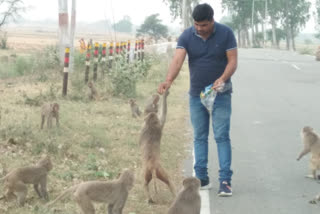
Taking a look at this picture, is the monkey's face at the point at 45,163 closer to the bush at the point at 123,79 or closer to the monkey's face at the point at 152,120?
the monkey's face at the point at 152,120

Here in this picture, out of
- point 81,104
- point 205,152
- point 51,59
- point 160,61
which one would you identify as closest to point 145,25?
point 160,61

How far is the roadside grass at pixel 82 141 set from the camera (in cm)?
787

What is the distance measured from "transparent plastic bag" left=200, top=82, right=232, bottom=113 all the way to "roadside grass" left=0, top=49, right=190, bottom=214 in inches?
46.8

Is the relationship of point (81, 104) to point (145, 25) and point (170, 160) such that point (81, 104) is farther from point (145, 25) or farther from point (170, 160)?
point (145, 25)

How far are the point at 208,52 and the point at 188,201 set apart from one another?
224 cm

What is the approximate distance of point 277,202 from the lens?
7.77 m

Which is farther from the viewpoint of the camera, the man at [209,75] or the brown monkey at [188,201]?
the man at [209,75]

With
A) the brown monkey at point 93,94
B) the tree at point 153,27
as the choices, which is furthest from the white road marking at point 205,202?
the tree at point 153,27

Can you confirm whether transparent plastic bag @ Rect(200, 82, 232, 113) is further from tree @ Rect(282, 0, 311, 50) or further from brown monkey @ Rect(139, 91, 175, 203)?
tree @ Rect(282, 0, 311, 50)

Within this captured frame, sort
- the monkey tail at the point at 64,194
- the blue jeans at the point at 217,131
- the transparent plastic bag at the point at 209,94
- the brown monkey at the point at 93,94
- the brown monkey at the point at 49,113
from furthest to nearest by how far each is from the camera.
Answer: the brown monkey at the point at 93,94 < the brown monkey at the point at 49,113 < the blue jeans at the point at 217,131 < the transparent plastic bag at the point at 209,94 < the monkey tail at the point at 64,194

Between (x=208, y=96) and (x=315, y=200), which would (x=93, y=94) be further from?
(x=315, y=200)

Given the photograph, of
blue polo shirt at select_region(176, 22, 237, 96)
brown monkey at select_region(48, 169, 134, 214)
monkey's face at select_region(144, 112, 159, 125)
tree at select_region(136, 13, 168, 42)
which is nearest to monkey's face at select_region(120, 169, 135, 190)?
brown monkey at select_region(48, 169, 134, 214)

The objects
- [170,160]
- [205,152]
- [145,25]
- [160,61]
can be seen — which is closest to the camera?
[205,152]

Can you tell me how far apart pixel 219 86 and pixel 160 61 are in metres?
21.8
